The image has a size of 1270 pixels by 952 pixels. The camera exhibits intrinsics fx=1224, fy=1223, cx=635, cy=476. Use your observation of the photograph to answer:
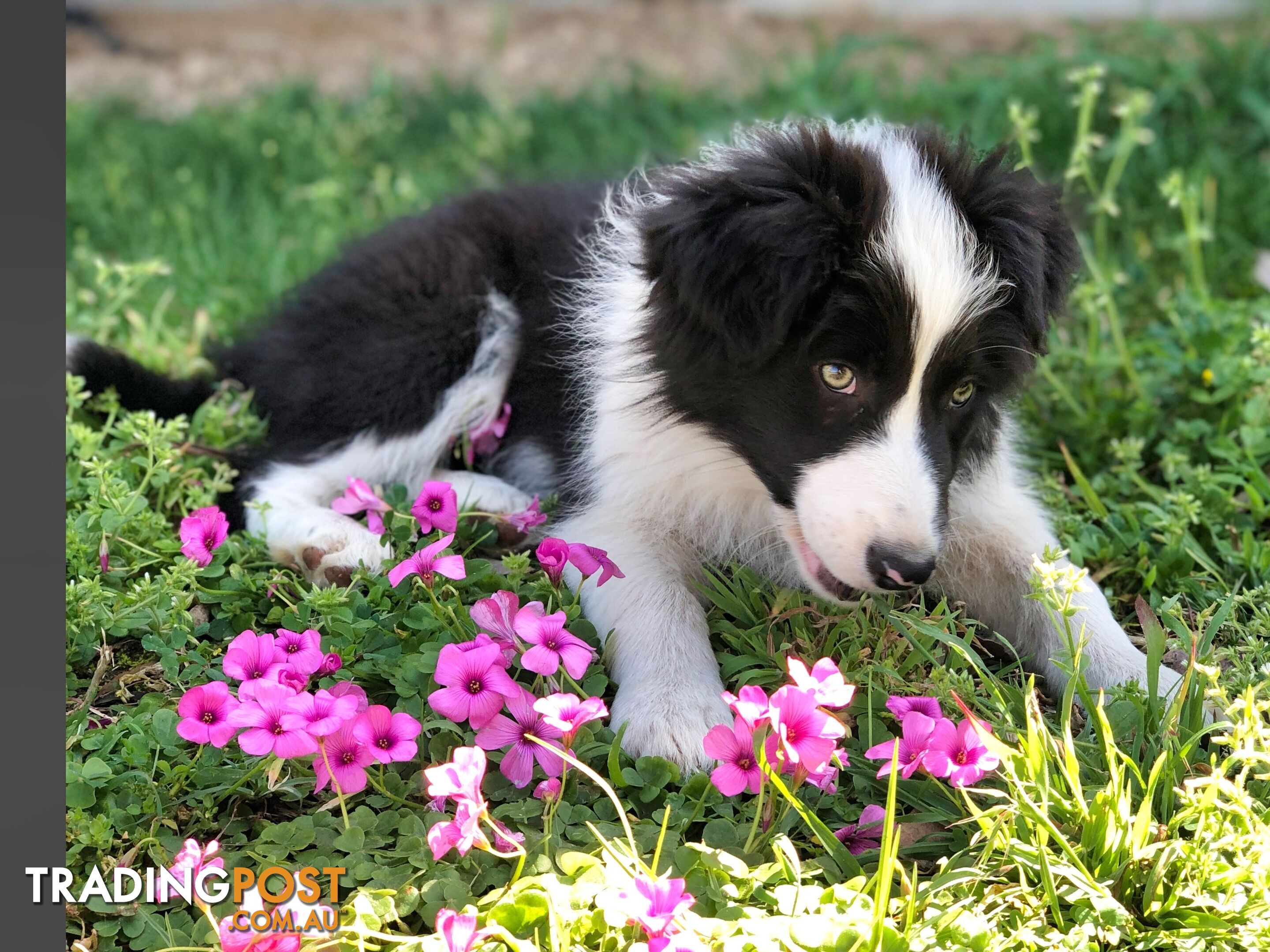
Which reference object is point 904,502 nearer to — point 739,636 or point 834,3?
point 739,636

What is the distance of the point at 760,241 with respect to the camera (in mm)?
2289

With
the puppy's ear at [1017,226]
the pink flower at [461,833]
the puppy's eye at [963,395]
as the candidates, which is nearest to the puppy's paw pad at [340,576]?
the pink flower at [461,833]

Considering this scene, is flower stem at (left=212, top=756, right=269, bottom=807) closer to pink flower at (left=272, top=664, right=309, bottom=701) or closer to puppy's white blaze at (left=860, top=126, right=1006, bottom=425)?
pink flower at (left=272, top=664, right=309, bottom=701)

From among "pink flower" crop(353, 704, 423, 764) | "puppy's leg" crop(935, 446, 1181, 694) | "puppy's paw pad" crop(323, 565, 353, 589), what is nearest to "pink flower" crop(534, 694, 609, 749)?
"pink flower" crop(353, 704, 423, 764)

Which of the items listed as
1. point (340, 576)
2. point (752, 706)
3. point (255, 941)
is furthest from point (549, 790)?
point (340, 576)

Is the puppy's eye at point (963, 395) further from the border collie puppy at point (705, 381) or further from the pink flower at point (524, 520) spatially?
the pink flower at point (524, 520)

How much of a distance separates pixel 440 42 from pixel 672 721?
6.03m

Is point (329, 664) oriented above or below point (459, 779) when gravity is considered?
below

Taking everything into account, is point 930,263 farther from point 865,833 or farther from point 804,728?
point 865,833

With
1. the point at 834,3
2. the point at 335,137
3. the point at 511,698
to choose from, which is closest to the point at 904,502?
the point at 511,698

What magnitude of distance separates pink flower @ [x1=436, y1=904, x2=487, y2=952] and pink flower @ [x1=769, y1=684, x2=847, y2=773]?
53 centimetres

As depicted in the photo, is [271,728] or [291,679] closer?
[271,728]

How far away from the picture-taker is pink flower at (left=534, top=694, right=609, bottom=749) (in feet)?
6.28

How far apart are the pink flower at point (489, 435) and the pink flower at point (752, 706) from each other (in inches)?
62.6
